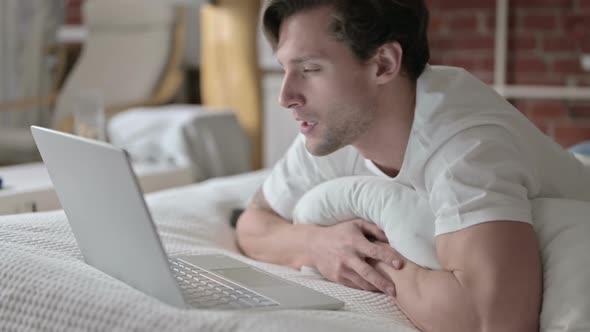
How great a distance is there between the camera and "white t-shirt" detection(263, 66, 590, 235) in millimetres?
1147

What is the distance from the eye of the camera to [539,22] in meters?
3.40

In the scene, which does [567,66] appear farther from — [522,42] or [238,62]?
[238,62]

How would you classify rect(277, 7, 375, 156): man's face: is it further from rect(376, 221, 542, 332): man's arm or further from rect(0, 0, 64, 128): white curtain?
rect(0, 0, 64, 128): white curtain

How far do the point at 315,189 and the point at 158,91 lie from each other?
2674 mm

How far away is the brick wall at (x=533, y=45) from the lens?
3.36 metres

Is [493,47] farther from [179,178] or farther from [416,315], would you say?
[416,315]

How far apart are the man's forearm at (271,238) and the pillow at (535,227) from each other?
62mm

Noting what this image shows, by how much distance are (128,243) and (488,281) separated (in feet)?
1.52

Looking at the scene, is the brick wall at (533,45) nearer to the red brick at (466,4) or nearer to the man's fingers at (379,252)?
the red brick at (466,4)

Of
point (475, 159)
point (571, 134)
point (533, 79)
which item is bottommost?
point (571, 134)

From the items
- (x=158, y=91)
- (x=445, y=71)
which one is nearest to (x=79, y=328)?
(x=445, y=71)

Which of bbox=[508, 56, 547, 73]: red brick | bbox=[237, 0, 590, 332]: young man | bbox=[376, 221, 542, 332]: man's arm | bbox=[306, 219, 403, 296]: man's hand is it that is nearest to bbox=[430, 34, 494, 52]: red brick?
bbox=[508, 56, 547, 73]: red brick

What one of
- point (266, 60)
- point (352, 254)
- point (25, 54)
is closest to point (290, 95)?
point (352, 254)

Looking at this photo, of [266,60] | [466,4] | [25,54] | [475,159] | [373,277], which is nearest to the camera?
[475,159]
